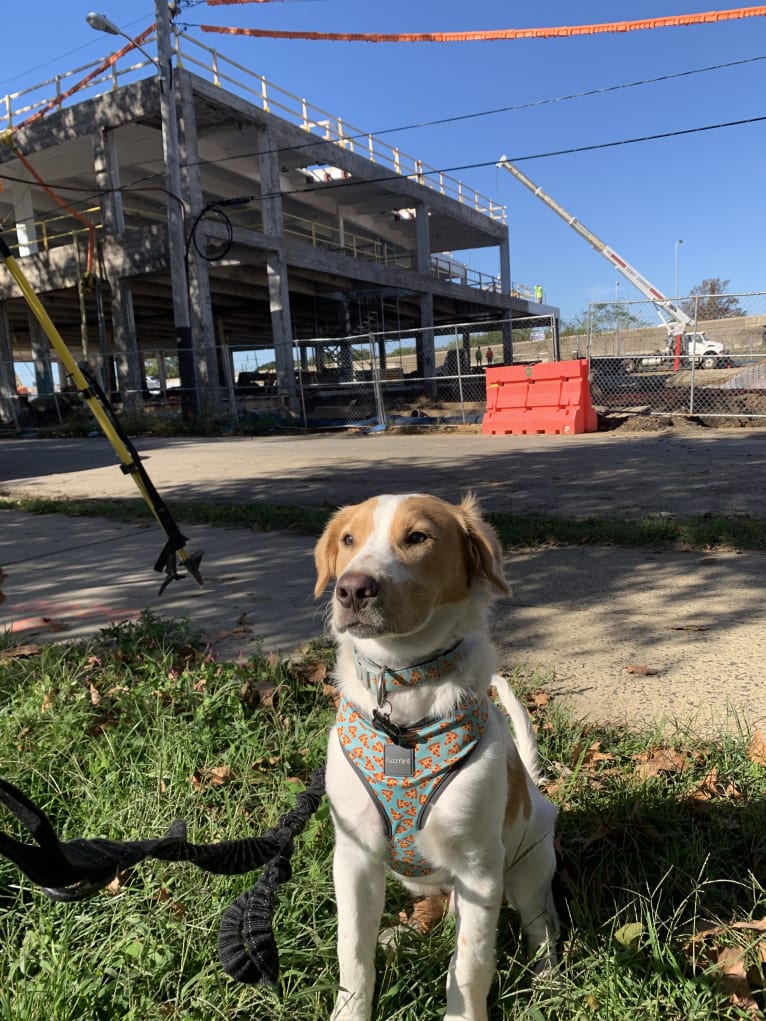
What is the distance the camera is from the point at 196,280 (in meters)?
19.3

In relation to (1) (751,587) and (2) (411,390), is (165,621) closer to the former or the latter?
(1) (751,587)

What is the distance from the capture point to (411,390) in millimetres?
28188

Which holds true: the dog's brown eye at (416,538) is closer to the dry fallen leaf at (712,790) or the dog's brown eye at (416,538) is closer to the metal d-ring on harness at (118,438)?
the dry fallen leaf at (712,790)

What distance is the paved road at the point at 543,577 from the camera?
3.35 meters

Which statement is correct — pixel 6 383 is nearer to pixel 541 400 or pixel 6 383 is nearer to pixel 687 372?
pixel 541 400

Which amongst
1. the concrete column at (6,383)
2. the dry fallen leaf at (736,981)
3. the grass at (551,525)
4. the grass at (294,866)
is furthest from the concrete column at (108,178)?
the dry fallen leaf at (736,981)

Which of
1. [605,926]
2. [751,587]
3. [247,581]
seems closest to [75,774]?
[605,926]

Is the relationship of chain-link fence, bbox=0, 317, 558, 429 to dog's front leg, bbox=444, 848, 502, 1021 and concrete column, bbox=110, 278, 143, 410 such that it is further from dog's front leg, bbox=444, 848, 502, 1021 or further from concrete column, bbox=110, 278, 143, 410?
dog's front leg, bbox=444, 848, 502, 1021

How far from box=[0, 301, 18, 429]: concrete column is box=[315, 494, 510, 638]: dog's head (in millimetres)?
24392

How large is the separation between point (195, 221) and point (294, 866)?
19644 mm

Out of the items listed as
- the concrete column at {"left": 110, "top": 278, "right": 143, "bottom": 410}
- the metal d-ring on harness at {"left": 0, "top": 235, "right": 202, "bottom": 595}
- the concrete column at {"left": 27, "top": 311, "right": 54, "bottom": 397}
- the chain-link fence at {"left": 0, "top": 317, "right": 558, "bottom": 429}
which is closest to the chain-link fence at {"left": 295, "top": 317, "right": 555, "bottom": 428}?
the chain-link fence at {"left": 0, "top": 317, "right": 558, "bottom": 429}

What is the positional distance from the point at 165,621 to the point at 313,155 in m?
23.0

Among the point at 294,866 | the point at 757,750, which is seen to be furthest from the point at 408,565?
the point at 757,750

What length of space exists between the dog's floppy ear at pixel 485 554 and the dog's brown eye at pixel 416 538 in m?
0.16
